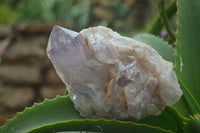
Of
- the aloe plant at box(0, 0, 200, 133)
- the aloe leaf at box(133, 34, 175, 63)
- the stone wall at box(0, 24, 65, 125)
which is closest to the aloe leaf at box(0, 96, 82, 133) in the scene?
the aloe plant at box(0, 0, 200, 133)

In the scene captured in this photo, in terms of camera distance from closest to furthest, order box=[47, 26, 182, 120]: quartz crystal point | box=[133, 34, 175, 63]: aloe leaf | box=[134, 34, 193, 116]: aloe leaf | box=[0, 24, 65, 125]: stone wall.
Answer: box=[47, 26, 182, 120]: quartz crystal point → box=[134, 34, 193, 116]: aloe leaf → box=[133, 34, 175, 63]: aloe leaf → box=[0, 24, 65, 125]: stone wall

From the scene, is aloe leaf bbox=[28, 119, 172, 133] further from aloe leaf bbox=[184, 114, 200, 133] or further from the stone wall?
the stone wall

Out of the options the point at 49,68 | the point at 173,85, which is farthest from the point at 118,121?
the point at 49,68

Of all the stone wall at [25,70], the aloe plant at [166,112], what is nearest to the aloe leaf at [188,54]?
the aloe plant at [166,112]

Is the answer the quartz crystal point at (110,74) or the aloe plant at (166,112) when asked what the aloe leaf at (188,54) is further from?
the quartz crystal point at (110,74)

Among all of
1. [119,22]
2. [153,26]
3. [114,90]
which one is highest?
[114,90]

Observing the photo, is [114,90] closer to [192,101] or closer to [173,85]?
[173,85]
